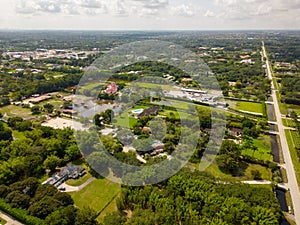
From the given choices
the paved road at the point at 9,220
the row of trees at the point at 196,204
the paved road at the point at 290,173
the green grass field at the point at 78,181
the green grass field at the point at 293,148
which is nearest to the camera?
the row of trees at the point at 196,204

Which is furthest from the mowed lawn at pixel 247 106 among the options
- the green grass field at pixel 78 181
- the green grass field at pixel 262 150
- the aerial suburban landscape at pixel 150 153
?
the green grass field at pixel 78 181

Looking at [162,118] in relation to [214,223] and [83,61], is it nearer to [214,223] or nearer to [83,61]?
[214,223]

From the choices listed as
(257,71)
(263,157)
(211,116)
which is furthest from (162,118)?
(257,71)

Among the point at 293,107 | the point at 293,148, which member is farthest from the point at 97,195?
the point at 293,107

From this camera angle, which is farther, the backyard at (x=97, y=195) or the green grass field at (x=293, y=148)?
the green grass field at (x=293, y=148)

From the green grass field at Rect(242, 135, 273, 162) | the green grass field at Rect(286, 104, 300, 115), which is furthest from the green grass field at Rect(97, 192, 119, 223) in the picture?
the green grass field at Rect(286, 104, 300, 115)

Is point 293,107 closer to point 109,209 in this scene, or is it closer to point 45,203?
point 109,209

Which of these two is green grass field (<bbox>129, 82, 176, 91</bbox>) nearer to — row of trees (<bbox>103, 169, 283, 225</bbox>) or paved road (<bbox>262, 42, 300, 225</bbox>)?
paved road (<bbox>262, 42, 300, 225</bbox>)

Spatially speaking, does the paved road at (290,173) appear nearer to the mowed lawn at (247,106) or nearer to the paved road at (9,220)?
the mowed lawn at (247,106)
